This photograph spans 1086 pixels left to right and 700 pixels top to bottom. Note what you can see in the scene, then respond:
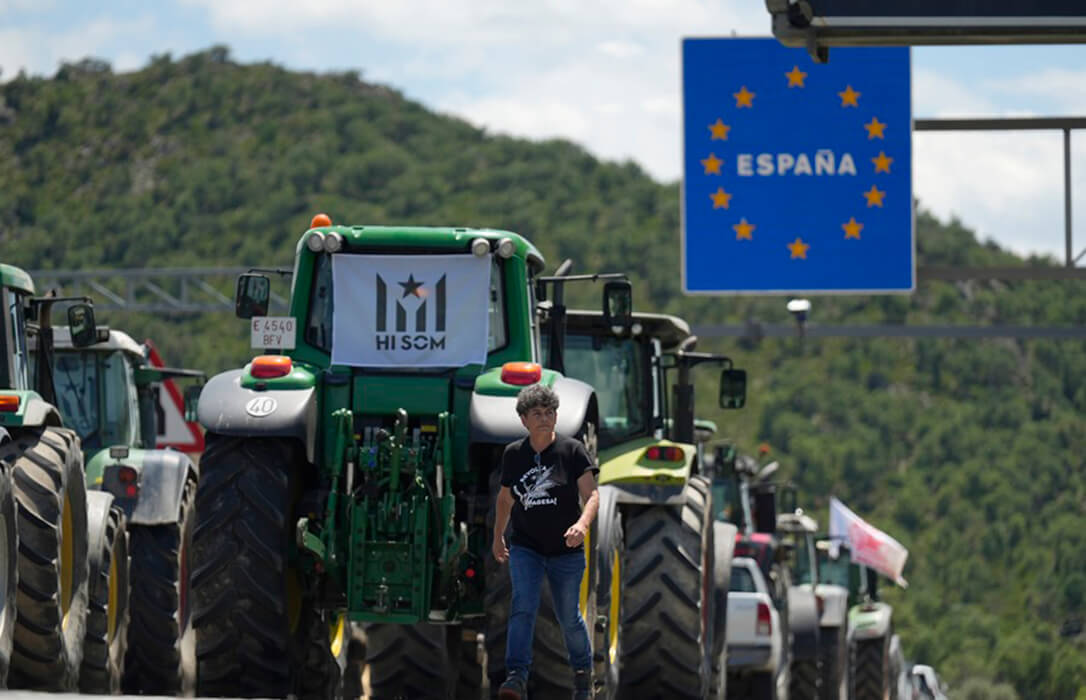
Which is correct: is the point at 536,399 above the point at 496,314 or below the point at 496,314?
below

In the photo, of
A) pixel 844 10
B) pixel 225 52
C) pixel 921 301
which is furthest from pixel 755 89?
pixel 225 52

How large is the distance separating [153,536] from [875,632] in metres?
13.9

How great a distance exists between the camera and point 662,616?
1365cm

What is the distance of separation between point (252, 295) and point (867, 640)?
1501 centimetres

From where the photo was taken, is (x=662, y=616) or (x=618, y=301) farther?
(x=618, y=301)

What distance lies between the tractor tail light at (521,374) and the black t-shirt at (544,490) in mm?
1214

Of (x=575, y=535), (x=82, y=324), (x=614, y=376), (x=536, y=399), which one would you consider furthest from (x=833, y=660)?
(x=536, y=399)

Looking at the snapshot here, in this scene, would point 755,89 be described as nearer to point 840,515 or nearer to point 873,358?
point 840,515

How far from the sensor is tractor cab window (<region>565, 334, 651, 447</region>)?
16203 mm

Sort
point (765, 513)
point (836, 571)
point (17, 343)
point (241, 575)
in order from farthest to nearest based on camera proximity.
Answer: point (836, 571)
point (765, 513)
point (17, 343)
point (241, 575)

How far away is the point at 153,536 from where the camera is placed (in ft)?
46.4

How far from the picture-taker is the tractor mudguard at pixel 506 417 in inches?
458

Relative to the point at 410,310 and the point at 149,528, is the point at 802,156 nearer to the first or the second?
the point at 149,528

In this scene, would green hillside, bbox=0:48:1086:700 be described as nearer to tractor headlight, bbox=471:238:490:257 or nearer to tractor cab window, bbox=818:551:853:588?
tractor cab window, bbox=818:551:853:588
